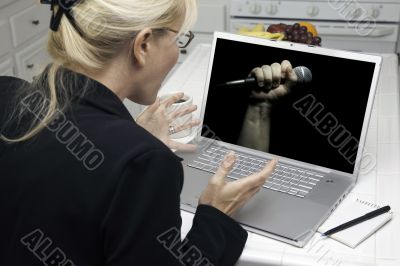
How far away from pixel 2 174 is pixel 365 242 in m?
0.66

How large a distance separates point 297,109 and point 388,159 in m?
0.26

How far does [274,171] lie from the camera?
1215 millimetres

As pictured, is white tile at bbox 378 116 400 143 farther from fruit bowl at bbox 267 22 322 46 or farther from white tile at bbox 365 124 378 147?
fruit bowl at bbox 267 22 322 46

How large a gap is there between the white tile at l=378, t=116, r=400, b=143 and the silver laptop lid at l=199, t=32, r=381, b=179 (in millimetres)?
217

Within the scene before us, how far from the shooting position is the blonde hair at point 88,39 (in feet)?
2.72

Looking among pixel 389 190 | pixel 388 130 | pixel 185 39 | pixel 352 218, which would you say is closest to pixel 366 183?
pixel 389 190

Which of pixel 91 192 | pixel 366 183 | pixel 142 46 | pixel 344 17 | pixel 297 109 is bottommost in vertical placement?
pixel 344 17

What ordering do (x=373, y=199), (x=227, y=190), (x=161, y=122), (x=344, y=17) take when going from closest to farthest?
1. (x=227, y=190)
2. (x=373, y=199)
3. (x=161, y=122)
4. (x=344, y=17)

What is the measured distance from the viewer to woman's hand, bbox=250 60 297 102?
125cm

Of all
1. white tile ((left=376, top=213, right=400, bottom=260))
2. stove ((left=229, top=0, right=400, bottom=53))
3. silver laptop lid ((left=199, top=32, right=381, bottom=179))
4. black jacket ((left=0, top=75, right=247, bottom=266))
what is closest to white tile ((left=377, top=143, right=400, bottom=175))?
silver laptop lid ((left=199, top=32, right=381, bottom=179))

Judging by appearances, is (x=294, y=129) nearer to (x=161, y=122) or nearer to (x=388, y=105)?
(x=161, y=122)

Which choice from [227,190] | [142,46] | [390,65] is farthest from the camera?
[390,65]

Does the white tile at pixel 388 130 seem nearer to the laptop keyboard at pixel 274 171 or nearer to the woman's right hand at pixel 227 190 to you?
the laptop keyboard at pixel 274 171

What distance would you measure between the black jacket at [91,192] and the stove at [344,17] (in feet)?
6.72
